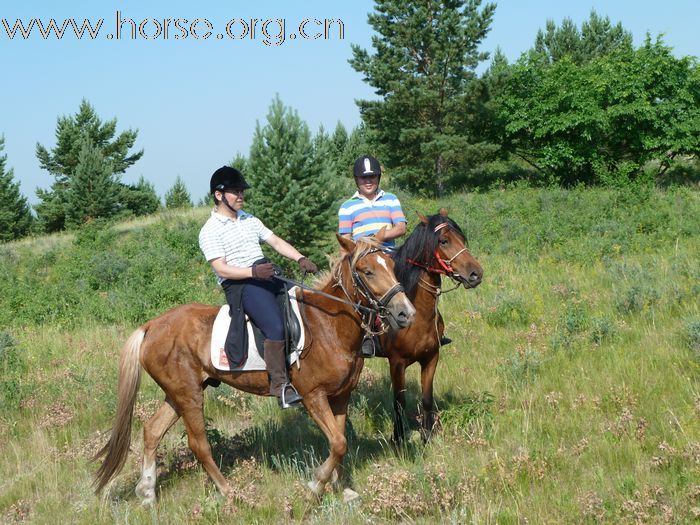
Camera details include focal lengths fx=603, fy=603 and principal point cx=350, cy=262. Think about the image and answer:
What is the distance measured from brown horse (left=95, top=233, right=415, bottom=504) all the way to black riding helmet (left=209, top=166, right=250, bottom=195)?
3.90 feet

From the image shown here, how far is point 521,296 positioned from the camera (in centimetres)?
1093

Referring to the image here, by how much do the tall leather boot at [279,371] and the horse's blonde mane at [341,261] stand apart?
721 millimetres

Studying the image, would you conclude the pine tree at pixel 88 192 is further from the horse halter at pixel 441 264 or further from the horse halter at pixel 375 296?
the horse halter at pixel 375 296

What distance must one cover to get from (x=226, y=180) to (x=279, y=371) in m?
1.80

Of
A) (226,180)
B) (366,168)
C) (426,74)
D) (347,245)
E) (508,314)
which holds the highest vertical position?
(426,74)

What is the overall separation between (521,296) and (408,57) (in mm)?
20651

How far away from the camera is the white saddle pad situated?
533 cm

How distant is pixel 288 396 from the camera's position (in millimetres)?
5230

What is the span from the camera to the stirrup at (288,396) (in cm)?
519

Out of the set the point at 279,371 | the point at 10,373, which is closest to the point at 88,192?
the point at 10,373

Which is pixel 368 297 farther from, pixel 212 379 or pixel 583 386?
pixel 583 386

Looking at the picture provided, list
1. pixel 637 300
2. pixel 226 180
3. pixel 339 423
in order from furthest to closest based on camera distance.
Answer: pixel 637 300
pixel 226 180
pixel 339 423

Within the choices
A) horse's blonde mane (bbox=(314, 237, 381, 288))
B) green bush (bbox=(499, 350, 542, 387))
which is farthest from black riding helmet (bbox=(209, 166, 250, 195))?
green bush (bbox=(499, 350, 542, 387))

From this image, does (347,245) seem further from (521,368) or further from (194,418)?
(521,368)
